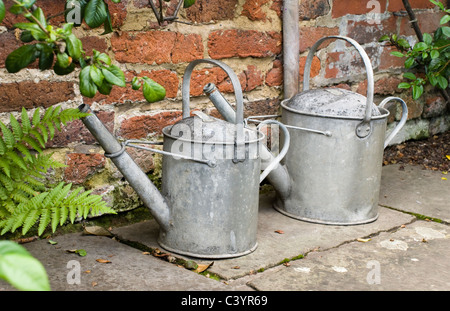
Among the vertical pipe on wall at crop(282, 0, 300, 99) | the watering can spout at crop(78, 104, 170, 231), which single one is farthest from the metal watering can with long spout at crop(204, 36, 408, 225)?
the watering can spout at crop(78, 104, 170, 231)

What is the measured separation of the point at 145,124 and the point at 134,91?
148 millimetres

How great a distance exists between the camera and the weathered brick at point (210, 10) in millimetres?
2416

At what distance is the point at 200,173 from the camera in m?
1.97

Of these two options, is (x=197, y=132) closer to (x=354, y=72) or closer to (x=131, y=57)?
(x=131, y=57)

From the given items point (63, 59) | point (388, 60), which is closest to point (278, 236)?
point (63, 59)

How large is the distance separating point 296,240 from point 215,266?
40cm

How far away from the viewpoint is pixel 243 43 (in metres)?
2.59

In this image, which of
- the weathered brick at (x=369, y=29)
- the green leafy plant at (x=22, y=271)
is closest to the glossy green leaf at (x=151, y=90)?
the green leafy plant at (x=22, y=271)

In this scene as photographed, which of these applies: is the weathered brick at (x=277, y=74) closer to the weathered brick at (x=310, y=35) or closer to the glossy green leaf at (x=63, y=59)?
the weathered brick at (x=310, y=35)

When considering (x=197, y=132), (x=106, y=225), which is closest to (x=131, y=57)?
(x=197, y=132)

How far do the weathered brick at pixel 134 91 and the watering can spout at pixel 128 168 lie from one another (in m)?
0.32

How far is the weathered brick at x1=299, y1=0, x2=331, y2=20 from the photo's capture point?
279cm

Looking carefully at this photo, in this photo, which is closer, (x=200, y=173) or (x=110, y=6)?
(x=200, y=173)

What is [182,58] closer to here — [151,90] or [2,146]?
[151,90]
